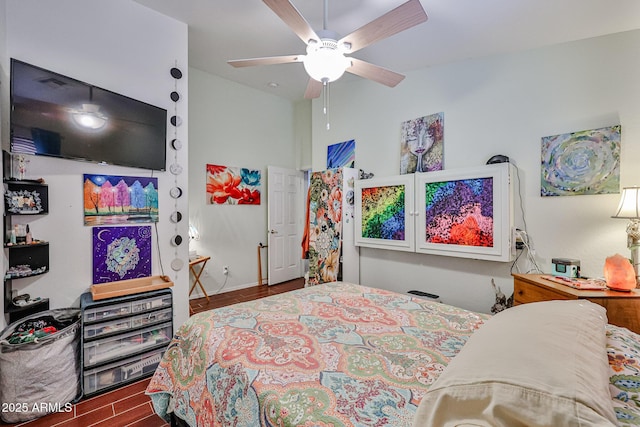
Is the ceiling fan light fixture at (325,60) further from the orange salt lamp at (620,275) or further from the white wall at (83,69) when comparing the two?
the orange salt lamp at (620,275)

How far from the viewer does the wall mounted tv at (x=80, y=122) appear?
187 centimetres

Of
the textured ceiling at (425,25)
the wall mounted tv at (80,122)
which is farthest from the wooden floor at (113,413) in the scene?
the textured ceiling at (425,25)

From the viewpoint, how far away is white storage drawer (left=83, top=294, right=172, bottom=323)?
198cm

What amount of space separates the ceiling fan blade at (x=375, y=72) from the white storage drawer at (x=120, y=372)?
8.75ft

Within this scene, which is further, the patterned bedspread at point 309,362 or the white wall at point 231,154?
the white wall at point 231,154

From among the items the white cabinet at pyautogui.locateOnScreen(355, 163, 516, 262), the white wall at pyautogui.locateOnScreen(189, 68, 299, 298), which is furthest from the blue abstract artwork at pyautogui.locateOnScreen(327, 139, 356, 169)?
the white wall at pyautogui.locateOnScreen(189, 68, 299, 298)

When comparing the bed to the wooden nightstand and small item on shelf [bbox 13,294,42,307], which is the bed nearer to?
the wooden nightstand

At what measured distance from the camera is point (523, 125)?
8.55 ft

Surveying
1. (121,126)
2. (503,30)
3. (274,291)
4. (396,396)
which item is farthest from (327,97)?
(396,396)

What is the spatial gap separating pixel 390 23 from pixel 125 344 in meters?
2.83

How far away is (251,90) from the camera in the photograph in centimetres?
454

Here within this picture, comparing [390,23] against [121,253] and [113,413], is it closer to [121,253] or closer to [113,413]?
[121,253]

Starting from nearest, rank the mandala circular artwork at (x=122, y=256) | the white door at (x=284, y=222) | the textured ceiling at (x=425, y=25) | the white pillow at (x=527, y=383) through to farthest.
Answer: the white pillow at (x=527, y=383) < the textured ceiling at (x=425, y=25) < the mandala circular artwork at (x=122, y=256) < the white door at (x=284, y=222)

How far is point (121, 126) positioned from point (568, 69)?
3778mm
